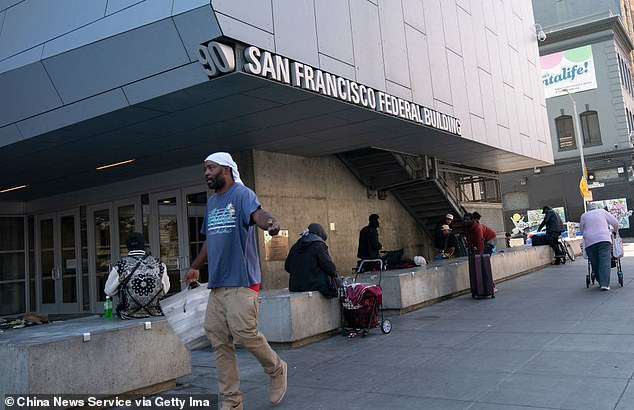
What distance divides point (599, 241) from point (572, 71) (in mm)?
29958

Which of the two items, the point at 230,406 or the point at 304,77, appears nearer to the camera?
the point at 230,406

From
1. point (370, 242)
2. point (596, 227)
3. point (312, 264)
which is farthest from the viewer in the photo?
point (370, 242)

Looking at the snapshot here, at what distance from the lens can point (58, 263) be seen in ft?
49.5

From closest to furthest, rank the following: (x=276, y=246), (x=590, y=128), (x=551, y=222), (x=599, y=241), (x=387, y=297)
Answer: (x=387, y=297), (x=599, y=241), (x=276, y=246), (x=551, y=222), (x=590, y=128)

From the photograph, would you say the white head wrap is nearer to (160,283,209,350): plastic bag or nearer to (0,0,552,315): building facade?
(160,283,209,350): plastic bag

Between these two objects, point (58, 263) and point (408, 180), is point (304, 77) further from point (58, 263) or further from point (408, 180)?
point (58, 263)

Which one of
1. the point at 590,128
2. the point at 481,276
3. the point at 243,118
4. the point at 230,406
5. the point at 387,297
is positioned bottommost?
the point at 230,406

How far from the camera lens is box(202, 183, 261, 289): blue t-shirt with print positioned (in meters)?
4.26

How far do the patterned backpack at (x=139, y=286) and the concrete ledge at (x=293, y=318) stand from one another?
1931mm

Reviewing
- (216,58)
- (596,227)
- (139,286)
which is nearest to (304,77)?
(216,58)

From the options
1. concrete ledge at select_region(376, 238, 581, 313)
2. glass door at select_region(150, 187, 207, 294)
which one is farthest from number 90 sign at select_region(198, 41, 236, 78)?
glass door at select_region(150, 187, 207, 294)

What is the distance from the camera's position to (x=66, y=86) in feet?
26.3

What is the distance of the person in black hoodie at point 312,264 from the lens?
7469 millimetres

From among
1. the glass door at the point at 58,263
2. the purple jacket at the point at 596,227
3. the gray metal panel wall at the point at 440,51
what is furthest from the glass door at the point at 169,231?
the purple jacket at the point at 596,227
